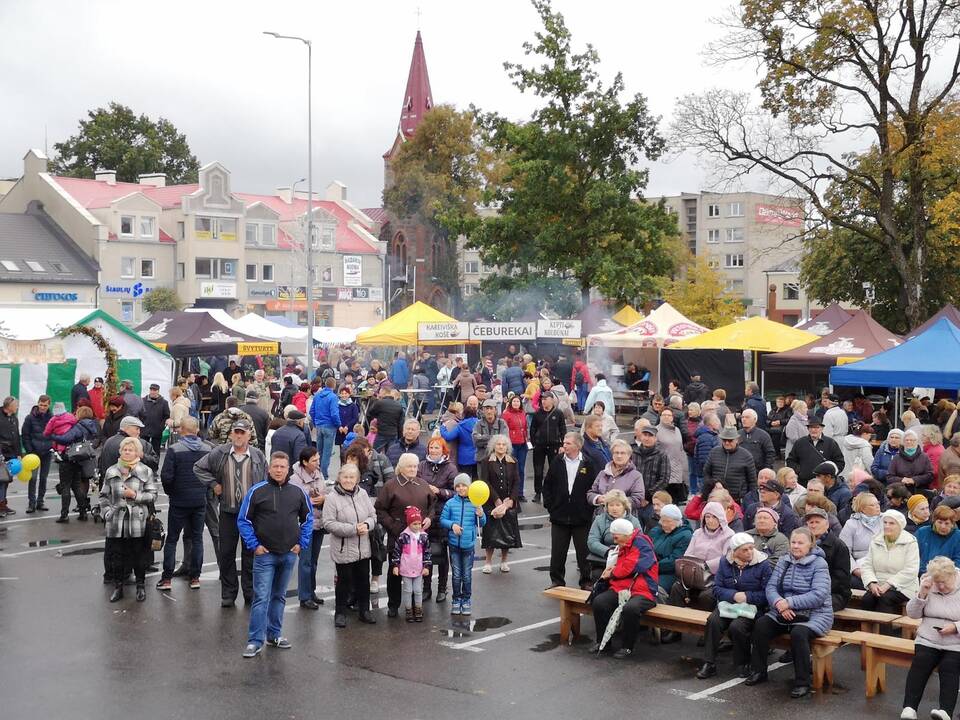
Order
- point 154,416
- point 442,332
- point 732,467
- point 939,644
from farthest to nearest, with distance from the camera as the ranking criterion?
point 442,332, point 154,416, point 732,467, point 939,644

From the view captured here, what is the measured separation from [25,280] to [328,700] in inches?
2060

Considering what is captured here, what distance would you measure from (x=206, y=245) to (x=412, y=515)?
2262 inches

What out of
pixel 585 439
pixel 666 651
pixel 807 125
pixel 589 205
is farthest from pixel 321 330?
pixel 666 651

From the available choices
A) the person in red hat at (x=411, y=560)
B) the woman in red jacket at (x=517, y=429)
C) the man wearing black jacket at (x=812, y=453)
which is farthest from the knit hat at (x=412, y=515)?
the woman in red jacket at (x=517, y=429)

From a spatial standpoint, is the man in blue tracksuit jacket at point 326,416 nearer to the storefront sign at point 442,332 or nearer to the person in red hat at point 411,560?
the person in red hat at point 411,560

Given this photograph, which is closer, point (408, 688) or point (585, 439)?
point (408, 688)

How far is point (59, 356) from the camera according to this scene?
2181 cm

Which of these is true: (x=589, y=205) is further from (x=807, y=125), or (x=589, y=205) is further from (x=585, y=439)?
(x=585, y=439)

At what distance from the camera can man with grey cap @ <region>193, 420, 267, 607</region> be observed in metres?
10.5

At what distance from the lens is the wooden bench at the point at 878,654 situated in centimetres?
809

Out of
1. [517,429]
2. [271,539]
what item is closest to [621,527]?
[271,539]

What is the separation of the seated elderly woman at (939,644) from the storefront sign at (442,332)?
76.8 feet

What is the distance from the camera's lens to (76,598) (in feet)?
36.2

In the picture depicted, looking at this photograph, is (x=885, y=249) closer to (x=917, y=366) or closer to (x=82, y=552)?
(x=917, y=366)
